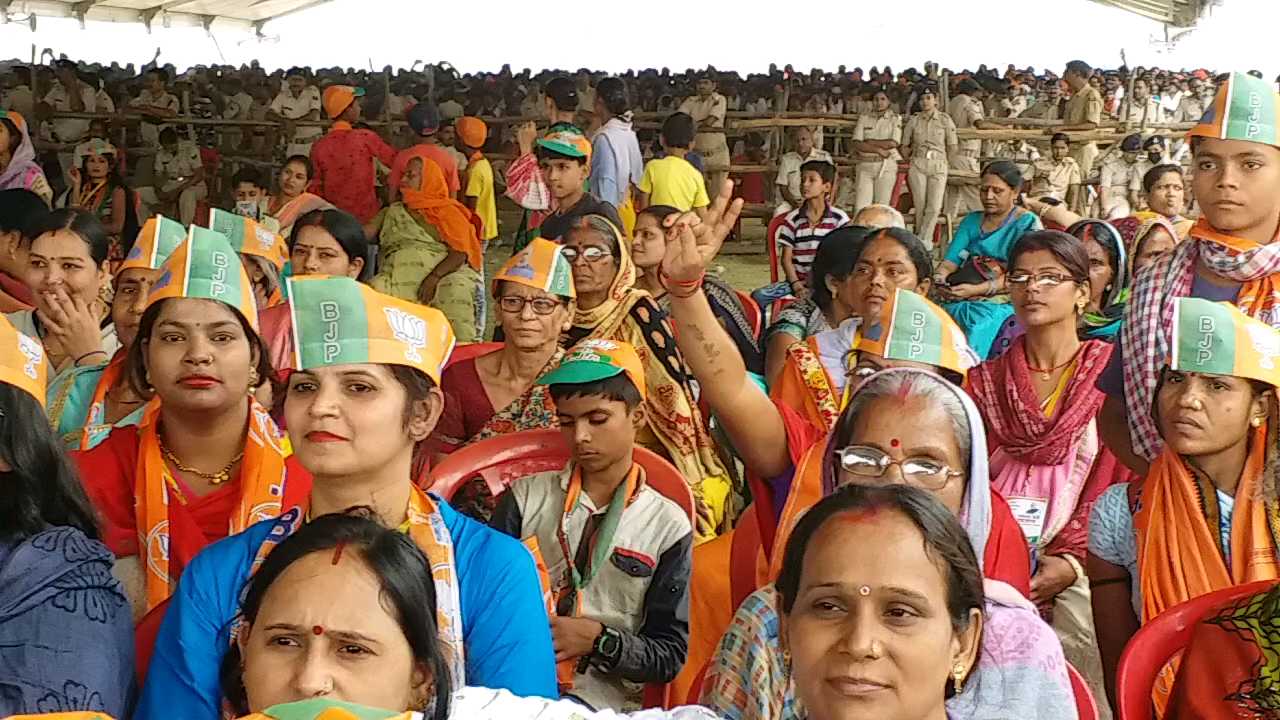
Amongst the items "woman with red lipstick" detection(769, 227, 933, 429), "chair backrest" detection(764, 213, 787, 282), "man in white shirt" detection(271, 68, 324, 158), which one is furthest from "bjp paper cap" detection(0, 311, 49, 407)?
"man in white shirt" detection(271, 68, 324, 158)

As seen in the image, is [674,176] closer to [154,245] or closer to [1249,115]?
[154,245]

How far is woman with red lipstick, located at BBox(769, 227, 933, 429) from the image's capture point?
4.14m

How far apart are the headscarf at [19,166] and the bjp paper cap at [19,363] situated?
534 centimetres

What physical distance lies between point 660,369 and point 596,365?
109 centimetres

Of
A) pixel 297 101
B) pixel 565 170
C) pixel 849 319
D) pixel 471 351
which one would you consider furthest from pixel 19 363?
pixel 297 101

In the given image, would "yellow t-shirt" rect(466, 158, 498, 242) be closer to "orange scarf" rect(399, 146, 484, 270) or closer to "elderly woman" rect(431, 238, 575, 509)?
"orange scarf" rect(399, 146, 484, 270)

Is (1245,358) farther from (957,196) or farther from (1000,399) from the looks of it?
(957,196)

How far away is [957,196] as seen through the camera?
46.9 feet

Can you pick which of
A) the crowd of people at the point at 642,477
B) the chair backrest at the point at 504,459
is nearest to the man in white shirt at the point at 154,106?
the crowd of people at the point at 642,477

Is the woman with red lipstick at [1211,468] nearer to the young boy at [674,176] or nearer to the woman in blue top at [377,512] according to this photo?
the woman in blue top at [377,512]

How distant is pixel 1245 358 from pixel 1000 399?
3.84 ft

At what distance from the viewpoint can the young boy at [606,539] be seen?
10.0ft

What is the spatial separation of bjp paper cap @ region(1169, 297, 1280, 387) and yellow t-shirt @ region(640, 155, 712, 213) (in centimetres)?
630

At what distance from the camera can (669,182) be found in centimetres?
→ 934
